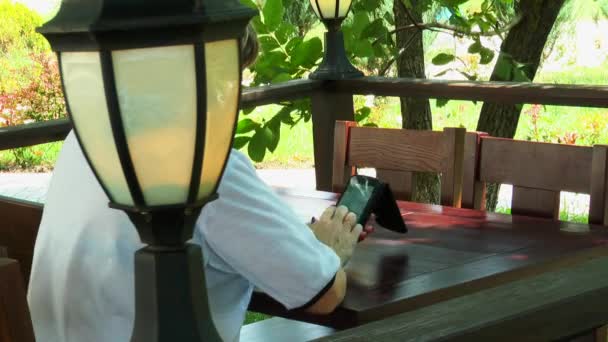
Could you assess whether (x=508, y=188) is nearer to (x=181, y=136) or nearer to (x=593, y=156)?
(x=593, y=156)

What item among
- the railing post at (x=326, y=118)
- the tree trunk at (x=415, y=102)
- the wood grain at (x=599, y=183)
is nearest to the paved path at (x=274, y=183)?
the tree trunk at (x=415, y=102)

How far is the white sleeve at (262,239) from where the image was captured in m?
1.65

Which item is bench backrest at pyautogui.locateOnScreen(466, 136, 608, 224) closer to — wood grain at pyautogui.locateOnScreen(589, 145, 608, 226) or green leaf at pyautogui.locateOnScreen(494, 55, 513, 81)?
wood grain at pyautogui.locateOnScreen(589, 145, 608, 226)

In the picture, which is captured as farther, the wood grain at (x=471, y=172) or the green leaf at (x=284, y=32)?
the green leaf at (x=284, y=32)

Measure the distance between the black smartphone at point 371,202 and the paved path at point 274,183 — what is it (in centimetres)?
548

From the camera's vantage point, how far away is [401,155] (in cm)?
305

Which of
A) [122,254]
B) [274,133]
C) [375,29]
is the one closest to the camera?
[122,254]

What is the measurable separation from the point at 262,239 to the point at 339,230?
1.22ft

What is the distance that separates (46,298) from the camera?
1.77 metres

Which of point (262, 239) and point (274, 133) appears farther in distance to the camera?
point (274, 133)

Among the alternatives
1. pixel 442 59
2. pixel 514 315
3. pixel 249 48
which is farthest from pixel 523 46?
pixel 514 315

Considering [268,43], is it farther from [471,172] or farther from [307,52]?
[471,172]

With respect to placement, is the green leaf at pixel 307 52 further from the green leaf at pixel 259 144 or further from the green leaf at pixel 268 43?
the green leaf at pixel 259 144

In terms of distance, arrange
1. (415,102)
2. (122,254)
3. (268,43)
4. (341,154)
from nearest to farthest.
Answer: (122,254), (341,154), (268,43), (415,102)
